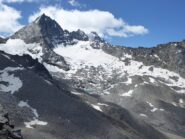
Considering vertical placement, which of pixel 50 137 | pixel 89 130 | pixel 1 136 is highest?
pixel 89 130

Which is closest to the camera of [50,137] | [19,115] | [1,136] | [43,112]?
[1,136]

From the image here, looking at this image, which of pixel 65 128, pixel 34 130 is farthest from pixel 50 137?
pixel 65 128

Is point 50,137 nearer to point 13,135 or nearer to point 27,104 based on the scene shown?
point 27,104

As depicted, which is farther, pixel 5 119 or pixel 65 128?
pixel 65 128

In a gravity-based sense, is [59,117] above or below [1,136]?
above

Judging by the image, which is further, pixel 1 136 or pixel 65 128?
pixel 65 128

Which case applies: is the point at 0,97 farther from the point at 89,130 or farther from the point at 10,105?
the point at 89,130

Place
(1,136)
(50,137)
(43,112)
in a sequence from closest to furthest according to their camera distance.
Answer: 1. (1,136)
2. (50,137)
3. (43,112)

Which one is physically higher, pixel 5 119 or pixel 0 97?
pixel 0 97

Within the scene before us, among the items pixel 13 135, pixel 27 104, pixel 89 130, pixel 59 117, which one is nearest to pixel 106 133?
pixel 89 130

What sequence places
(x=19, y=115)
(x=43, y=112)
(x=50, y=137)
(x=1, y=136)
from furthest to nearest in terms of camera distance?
(x=43, y=112) → (x=19, y=115) → (x=50, y=137) → (x=1, y=136)
